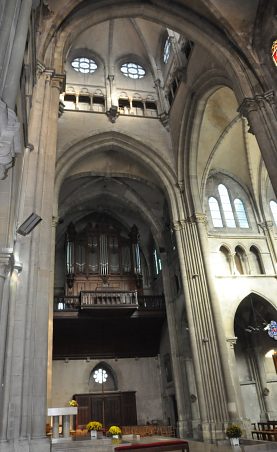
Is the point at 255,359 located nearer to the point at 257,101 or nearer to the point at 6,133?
the point at 257,101

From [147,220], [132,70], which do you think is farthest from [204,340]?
[132,70]

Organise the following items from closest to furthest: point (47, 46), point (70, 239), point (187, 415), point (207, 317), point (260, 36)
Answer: point (47, 46)
point (260, 36)
point (207, 317)
point (187, 415)
point (70, 239)

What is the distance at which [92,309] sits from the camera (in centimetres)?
1823

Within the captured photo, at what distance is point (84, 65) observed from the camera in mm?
21156

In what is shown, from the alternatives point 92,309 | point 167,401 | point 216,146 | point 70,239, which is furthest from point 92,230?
point 167,401

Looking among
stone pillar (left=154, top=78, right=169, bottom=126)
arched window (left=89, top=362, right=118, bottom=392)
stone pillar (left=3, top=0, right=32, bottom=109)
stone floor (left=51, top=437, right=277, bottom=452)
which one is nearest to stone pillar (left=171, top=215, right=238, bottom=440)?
stone floor (left=51, top=437, right=277, bottom=452)

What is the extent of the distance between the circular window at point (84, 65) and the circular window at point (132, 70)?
5.63 feet

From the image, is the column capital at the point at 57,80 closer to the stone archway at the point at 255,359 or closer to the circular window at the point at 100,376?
the stone archway at the point at 255,359

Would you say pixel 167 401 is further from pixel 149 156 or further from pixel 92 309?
pixel 149 156

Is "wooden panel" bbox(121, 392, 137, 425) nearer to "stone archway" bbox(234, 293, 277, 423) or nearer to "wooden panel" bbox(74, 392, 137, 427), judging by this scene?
"wooden panel" bbox(74, 392, 137, 427)

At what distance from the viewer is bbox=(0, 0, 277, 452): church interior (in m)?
8.82

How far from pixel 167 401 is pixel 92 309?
22.9ft

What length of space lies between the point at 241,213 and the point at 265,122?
8.68 m

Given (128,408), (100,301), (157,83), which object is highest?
(157,83)
